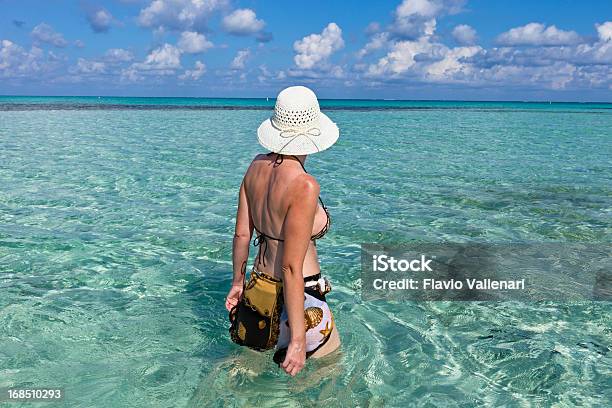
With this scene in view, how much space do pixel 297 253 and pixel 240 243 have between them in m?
0.84

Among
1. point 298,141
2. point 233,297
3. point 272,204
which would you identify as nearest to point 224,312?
point 233,297

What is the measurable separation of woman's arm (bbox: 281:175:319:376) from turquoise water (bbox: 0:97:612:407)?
2.43 ft

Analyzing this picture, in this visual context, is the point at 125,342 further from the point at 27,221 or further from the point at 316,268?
the point at 27,221

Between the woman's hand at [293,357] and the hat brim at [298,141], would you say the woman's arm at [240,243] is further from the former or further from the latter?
the woman's hand at [293,357]

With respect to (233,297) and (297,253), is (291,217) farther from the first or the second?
(233,297)

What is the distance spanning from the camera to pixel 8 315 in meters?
5.46

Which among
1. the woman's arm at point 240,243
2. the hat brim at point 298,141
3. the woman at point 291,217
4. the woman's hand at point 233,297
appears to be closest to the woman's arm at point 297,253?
the woman at point 291,217

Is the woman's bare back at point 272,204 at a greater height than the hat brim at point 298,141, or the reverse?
the hat brim at point 298,141

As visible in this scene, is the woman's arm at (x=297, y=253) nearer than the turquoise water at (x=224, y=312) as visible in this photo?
Yes

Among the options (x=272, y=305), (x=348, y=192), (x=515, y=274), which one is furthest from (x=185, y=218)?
(x=272, y=305)

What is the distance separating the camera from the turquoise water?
420 centimetres

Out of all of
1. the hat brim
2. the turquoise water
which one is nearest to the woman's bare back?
the hat brim

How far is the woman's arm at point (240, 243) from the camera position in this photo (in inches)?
151

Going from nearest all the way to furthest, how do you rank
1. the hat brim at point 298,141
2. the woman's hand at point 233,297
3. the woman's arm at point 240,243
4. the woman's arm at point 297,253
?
the woman's arm at point 297,253, the hat brim at point 298,141, the woman's arm at point 240,243, the woman's hand at point 233,297
